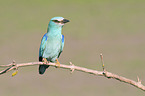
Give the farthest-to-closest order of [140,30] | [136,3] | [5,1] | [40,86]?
[5,1] < [136,3] < [140,30] < [40,86]

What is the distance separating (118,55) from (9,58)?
15.6 feet

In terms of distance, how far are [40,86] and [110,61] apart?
13.9 ft

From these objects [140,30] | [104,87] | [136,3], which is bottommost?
[104,87]

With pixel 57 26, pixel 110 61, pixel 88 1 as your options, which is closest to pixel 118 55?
pixel 110 61

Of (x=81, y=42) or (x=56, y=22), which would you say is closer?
(x=56, y=22)

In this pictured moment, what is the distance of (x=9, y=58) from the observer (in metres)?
16.8

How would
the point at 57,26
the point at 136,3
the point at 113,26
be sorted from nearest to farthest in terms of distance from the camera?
the point at 57,26 → the point at 113,26 → the point at 136,3

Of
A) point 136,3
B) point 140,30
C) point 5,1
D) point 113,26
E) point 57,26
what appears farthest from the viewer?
point 5,1

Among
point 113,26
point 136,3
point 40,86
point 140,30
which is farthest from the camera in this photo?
point 136,3

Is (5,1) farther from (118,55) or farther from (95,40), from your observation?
(118,55)

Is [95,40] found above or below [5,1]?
below

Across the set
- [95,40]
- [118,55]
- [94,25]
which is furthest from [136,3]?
[118,55]

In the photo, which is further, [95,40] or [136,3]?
[136,3]

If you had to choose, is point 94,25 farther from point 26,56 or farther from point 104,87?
point 104,87
